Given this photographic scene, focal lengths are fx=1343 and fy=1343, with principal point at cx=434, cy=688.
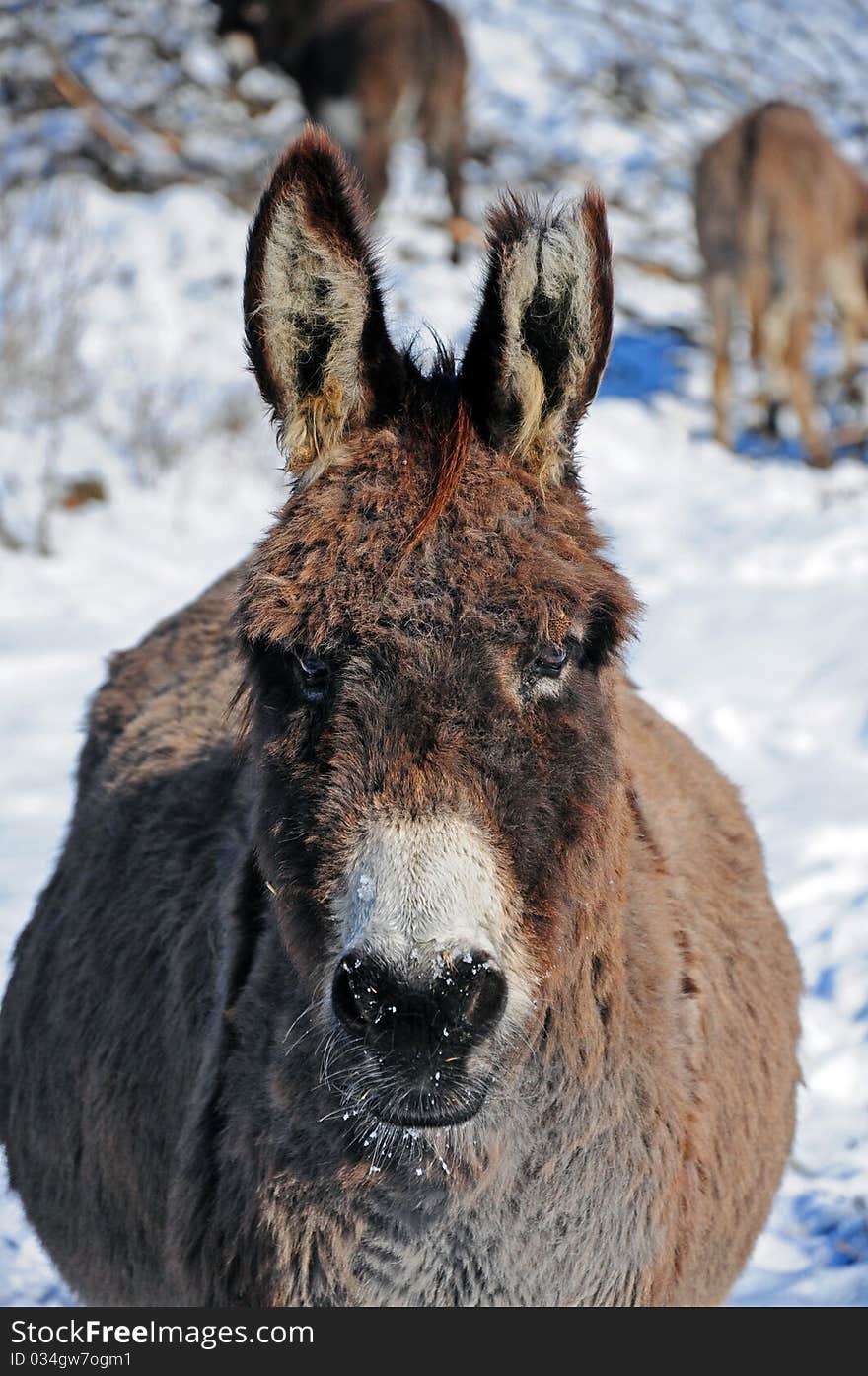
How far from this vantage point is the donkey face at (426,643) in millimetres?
2104

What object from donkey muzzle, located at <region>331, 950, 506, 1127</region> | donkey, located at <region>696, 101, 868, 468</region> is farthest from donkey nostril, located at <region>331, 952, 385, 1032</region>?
Answer: donkey, located at <region>696, 101, 868, 468</region>

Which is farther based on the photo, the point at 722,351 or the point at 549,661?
the point at 722,351

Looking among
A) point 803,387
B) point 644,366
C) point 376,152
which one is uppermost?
point 376,152

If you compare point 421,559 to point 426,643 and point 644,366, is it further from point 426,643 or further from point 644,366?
point 644,366

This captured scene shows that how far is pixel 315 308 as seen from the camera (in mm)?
2502

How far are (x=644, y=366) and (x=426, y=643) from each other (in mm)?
14063

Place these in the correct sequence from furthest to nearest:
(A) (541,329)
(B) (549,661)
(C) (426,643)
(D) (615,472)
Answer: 1. (D) (615,472)
2. (A) (541,329)
3. (B) (549,661)
4. (C) (426,643)

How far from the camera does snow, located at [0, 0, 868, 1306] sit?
566 cm

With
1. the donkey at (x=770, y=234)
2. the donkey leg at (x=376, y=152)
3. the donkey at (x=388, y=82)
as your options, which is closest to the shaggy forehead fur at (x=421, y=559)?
the donkey at (x=770, y=234)

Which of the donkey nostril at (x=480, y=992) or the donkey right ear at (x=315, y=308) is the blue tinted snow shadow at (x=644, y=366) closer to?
the donkey right ear at (x=315, y=308)

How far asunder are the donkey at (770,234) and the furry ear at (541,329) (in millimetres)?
11640

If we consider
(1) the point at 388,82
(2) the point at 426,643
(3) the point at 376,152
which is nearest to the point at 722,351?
(3) the point at 376,152
